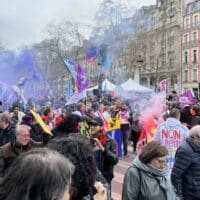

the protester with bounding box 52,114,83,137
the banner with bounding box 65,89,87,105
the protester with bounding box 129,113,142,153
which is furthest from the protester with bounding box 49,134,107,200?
the protester with bounding box 129,113,142,153

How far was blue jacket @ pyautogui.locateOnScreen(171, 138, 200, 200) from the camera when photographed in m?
4.81

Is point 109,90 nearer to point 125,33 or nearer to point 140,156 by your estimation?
point 125,33

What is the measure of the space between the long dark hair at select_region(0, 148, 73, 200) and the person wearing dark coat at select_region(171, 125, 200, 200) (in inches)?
126

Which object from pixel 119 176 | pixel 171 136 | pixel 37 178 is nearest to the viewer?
pixel 37 178

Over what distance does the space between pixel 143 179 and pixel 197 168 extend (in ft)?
3.38

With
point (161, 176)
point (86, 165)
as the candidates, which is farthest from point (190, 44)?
point (86, 165)

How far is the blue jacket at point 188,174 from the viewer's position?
4809mm

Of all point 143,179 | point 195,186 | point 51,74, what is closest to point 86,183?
point 143,179

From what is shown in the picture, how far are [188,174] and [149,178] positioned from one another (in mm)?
970

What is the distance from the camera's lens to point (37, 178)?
1.65 m

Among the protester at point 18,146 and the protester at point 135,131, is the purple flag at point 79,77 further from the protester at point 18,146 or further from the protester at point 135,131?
the protester at point 18,146

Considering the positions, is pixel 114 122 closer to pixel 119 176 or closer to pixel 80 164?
pixel 119 176

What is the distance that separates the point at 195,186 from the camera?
15.8 ft

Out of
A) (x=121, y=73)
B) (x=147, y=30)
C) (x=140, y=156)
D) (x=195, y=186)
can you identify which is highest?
(x=147, y=30)
